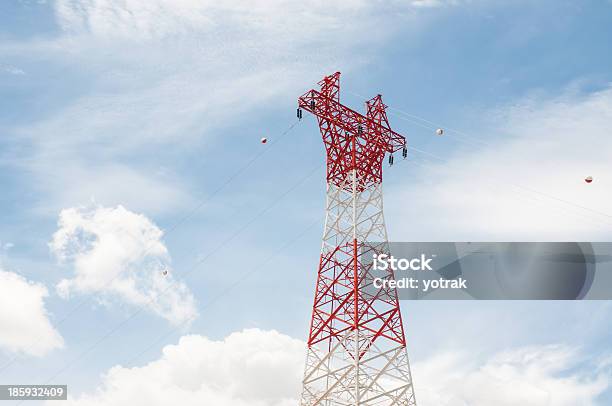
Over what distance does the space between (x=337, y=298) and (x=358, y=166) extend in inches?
390

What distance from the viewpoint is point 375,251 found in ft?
153

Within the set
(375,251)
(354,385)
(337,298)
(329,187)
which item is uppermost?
(329,187)

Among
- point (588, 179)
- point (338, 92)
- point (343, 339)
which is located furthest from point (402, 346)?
point (338, 92)

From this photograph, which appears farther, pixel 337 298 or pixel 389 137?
pixel 389 137

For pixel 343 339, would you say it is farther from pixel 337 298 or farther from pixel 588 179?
pixel 588 179

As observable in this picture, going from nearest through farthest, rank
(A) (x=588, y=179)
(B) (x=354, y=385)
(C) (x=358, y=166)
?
(A) (x=588, y=179) < (B) (x=354, y=385) < (C) (x=358, y=166)

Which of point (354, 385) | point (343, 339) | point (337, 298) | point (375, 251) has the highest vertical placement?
point (375, 251)

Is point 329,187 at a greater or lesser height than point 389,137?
lesser

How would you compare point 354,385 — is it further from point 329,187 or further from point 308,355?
point 329,187

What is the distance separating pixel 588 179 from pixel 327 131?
60.7 feet

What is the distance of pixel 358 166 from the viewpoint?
4925 centimetres

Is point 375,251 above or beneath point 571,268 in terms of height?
above

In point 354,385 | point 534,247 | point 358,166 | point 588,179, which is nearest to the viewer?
point 588,179

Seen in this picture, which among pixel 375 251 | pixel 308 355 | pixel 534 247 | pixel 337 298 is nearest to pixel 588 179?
pixel 534 247
